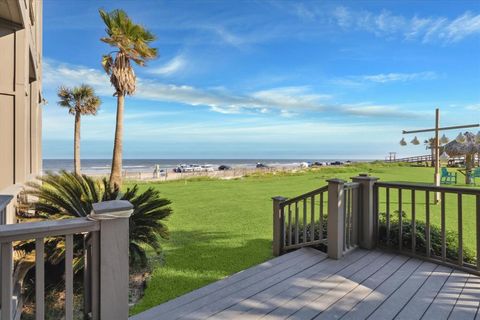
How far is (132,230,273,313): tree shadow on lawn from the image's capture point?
131 inches

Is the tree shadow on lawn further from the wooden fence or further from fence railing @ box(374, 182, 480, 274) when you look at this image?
fence railing @ box(374, 182, 480, 274)


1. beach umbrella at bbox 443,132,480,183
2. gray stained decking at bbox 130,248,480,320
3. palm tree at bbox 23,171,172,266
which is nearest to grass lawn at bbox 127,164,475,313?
palm tree at bbox 23,171,172,266

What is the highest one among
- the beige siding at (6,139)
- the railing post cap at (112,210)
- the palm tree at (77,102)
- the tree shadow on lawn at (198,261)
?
the palm tree at (77,102)

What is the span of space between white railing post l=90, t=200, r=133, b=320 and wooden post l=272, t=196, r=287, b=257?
294 centimetres

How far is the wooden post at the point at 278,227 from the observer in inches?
170

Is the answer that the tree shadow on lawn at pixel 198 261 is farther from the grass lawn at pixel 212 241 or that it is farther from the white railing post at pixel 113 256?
the white railing post at pixel 113 256

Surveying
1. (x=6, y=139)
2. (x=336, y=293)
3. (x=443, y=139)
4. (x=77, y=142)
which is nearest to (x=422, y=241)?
(x=336, y=293)

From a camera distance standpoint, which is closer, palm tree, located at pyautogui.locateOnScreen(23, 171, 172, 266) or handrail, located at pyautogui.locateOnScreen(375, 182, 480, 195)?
handrail, located at pyautogui.locateOnScreen(375, 182, 480, 195)

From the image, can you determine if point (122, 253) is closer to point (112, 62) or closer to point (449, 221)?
point (449, 221)

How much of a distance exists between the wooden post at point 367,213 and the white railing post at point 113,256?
3.41m

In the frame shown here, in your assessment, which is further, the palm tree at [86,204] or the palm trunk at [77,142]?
the palm trunk at [77,142]

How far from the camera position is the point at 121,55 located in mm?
12367

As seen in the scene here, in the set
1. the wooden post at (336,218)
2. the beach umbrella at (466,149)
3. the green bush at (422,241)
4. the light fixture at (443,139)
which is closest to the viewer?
Result: the wooden post at (336,218)

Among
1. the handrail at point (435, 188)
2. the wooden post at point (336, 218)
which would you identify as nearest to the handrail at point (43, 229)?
the wooden post at point (336, 218)
